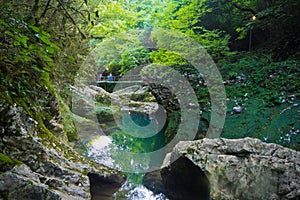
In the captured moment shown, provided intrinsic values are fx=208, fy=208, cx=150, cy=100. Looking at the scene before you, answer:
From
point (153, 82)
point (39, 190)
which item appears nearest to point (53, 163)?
point (39, 190)

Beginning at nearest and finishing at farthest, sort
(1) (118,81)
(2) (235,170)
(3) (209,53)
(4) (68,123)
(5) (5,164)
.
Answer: (5) (5,164) < (2) (235,170) < (4) (68,123) < (3) (209,53) < (1) (118,81)

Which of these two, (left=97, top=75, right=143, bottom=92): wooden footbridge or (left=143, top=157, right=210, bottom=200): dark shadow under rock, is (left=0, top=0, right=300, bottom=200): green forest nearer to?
(left=143, top=157, right=210, bottom=200): dark shadow under rock

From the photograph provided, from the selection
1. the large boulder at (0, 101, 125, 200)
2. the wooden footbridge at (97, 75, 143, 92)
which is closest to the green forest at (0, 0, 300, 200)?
the large boulder at (0, 101, 125, 200)

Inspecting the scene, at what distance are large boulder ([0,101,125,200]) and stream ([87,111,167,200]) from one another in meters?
1.40

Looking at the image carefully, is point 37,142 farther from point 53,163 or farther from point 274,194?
point 274,194

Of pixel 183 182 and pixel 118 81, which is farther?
pixel 118 81

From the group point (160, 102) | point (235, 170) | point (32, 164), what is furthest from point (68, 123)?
point (235, 170)

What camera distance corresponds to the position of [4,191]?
3.99 ft

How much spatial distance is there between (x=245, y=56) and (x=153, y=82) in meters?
3.03

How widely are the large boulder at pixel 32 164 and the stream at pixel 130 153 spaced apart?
140cm

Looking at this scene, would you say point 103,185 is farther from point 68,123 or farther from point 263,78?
point 263,78

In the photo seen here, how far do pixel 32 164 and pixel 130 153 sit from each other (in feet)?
14.8

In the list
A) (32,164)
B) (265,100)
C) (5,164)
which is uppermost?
(265,100)

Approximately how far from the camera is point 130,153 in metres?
6.18
